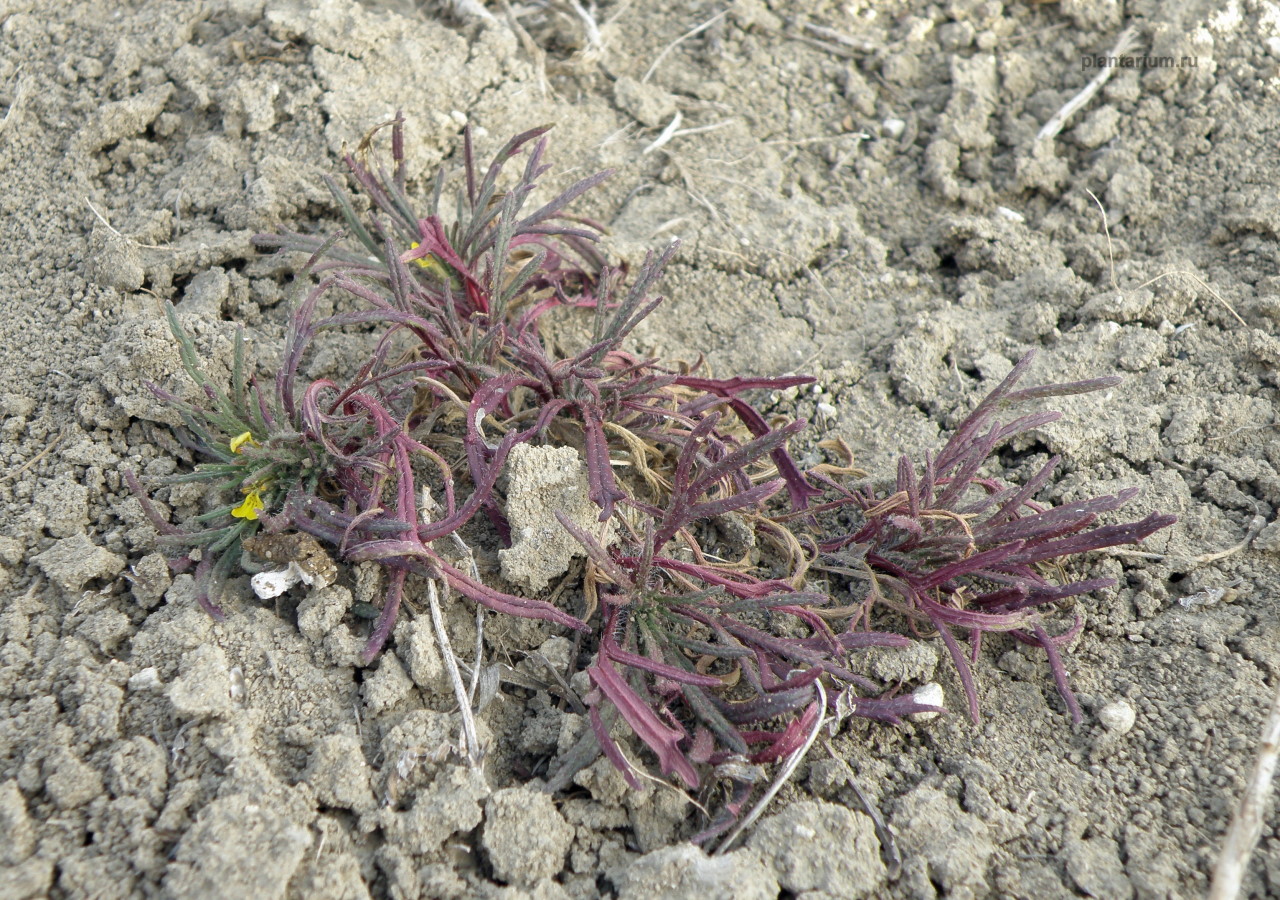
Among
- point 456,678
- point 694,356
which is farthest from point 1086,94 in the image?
point 456,678

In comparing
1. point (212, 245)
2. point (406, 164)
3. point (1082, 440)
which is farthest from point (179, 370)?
point (1082, 440)

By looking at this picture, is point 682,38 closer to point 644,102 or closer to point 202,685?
point 644,102

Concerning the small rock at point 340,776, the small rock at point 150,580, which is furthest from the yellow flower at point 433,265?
the small rock at point 340,776

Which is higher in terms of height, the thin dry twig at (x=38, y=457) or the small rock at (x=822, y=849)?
the small rock at (x=822, y=849)

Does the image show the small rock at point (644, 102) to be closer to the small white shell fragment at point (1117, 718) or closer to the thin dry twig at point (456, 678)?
the thin dry twig at point (456, 678)

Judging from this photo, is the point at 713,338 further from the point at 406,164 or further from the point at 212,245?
the point at 212,245

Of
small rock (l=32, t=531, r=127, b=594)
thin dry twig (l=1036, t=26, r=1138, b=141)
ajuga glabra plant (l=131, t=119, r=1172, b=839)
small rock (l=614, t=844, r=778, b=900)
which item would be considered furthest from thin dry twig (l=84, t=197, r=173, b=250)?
thin dry twig (l=1036, t=26, r=1138, b=141)

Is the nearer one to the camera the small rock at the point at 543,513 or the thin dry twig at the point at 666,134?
the small rock at the point at 543,513
